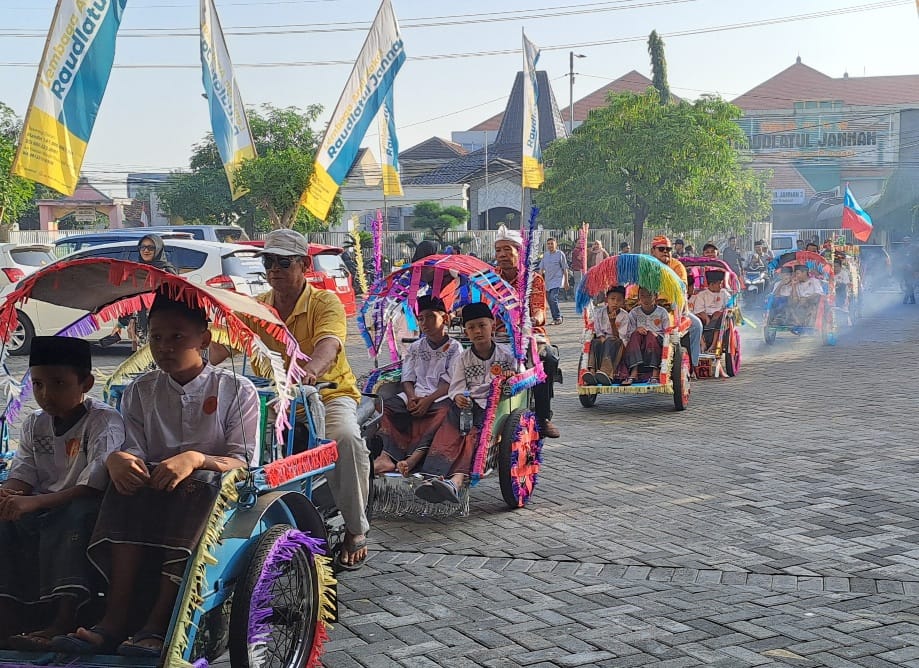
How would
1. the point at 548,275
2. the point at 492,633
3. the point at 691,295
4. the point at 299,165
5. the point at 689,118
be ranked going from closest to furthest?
the point at 492,633 → the point at 691,295 → the point at 548,275 → the point at 299,165 → the point at 689,118

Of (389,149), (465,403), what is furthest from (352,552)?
(389,149)

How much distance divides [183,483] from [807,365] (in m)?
12.9

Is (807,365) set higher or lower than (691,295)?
lower

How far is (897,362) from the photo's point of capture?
15.6 metres

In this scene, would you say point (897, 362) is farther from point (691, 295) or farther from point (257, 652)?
point (257, 652)

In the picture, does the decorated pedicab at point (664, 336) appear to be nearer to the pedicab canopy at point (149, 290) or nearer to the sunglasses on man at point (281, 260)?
the sunglasses on man at point (281, 260)

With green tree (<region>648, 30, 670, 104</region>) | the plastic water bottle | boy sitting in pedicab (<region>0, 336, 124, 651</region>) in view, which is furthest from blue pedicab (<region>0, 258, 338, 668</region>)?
green tree (<region>648, 30, 670, 104</region>)

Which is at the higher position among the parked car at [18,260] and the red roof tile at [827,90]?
the red roof tile at [827,90]

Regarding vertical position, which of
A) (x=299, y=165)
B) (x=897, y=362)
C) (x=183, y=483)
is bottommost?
(x=897, y=362)

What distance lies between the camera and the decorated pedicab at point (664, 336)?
11141 millimetres

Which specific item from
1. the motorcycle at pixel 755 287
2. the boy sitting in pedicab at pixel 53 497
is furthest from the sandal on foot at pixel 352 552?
the motorcycle at pixel 755 287

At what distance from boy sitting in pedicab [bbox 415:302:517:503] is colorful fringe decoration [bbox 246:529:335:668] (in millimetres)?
2092

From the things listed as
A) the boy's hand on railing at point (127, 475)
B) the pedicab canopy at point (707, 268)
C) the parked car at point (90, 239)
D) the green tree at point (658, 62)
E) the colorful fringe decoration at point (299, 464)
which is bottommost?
the colorful fringe decoration at point (299, 464)

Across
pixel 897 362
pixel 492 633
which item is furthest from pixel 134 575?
pixel 897 362
